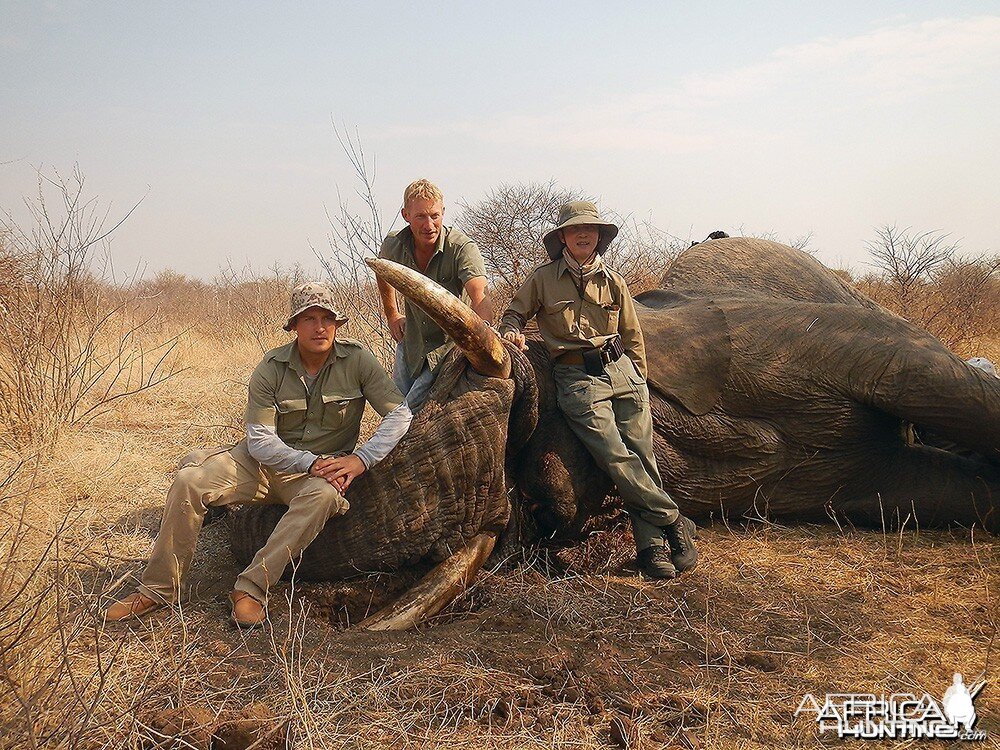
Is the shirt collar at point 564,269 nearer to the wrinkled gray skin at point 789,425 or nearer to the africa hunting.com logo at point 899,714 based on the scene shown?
the wrinkled gray skin at point 789,425

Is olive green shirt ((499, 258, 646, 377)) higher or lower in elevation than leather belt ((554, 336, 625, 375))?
higher

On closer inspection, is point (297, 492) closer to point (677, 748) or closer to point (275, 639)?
point (275, 639)

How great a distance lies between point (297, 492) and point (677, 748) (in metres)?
2.21

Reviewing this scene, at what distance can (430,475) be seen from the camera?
173 inches

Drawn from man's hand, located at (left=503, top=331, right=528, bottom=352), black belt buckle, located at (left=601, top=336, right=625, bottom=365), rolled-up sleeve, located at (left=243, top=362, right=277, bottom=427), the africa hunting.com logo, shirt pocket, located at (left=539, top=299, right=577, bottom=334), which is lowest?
the africa hunting.com logo

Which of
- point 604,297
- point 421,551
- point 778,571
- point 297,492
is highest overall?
point 604,297

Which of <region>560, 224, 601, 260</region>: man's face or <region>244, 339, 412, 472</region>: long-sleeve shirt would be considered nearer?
<region>244, 339, 412, 472</region>: long-sleeve shirt

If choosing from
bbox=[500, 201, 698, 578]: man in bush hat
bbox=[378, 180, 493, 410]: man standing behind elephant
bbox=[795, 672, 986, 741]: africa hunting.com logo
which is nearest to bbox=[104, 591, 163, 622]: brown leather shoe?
bbox=[378, 180, 493, 410]: man standing behind elephant

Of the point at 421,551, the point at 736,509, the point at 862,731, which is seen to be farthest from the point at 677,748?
the point at 736,509

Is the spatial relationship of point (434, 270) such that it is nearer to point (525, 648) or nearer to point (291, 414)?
point (291, 414)

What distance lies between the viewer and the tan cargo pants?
423 cm

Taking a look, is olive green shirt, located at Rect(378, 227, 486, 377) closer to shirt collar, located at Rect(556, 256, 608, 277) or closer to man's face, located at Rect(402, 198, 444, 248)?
man's face, located at Rect(402, 198, 444, 248)

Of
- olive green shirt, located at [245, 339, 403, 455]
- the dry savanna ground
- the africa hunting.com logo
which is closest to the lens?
the dry savanna ground

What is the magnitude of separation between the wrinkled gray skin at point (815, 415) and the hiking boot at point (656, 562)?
0.72 metres
